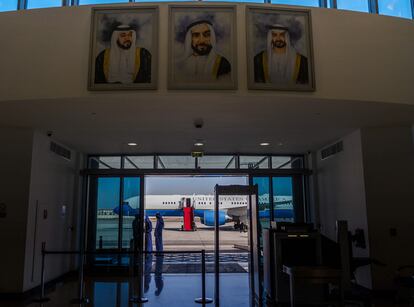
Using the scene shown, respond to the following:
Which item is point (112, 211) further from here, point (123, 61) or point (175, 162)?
point (123, 61)

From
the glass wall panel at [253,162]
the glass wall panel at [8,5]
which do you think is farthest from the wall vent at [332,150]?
the glass wall panel at [8,5]

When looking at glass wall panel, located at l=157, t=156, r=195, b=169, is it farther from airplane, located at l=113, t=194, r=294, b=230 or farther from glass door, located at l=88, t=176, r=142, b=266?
airplane, located at l=113, t=194, r=294, b=230

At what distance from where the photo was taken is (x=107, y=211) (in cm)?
1005

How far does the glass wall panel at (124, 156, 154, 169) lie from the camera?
9.83 m

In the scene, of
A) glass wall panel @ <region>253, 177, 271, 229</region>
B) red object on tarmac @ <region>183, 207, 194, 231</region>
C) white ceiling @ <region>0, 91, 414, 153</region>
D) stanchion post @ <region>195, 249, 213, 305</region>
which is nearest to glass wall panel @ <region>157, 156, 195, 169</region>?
white ceiling @ <region>0, 91, 414, 153</region>

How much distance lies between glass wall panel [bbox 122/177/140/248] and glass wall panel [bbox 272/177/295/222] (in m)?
3.61

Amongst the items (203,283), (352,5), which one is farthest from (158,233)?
(352,5)

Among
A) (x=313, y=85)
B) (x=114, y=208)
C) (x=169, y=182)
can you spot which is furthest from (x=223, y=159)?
(x=169, y=182)

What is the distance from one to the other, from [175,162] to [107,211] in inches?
87.7

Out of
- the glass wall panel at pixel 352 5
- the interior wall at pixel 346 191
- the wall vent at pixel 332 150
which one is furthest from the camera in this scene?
the wall vent at pixel 332 150

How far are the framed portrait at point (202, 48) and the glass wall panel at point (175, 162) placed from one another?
486 centimetres

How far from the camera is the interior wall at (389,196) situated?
A: 6.70 meters

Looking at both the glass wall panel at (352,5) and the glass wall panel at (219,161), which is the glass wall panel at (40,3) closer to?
the glass wall panel at (219,161)

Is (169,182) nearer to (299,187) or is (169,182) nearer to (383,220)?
(299,187)
